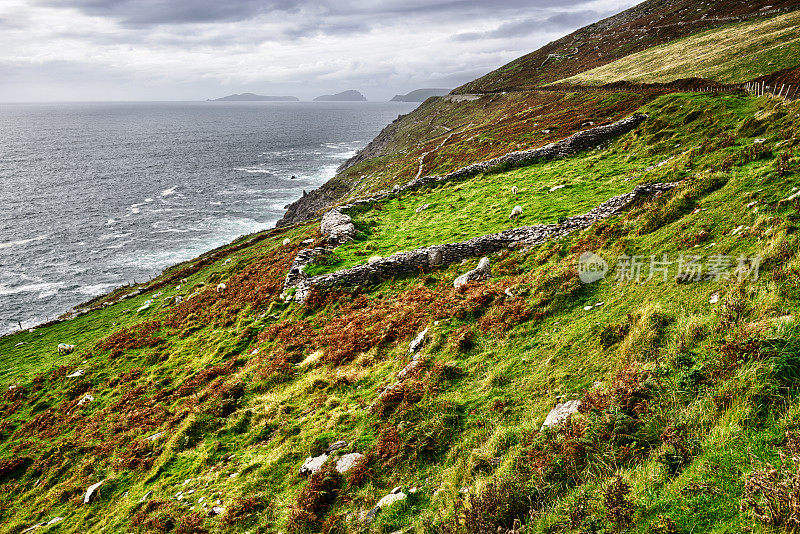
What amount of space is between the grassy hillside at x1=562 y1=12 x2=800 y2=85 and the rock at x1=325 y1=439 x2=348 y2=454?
2418 inches

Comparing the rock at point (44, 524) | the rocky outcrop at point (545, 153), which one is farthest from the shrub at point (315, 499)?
the rocky outcrop at point (545, 153)

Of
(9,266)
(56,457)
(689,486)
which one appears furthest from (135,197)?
(689,486)

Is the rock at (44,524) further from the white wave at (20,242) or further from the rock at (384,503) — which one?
the white wave at (20,242)

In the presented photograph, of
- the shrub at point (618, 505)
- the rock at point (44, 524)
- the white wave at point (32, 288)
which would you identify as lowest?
the white wave at point (32, 288)

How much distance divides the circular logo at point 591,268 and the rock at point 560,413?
6570 mm

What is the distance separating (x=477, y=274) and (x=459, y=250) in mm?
3646

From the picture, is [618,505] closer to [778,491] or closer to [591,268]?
[778,491]

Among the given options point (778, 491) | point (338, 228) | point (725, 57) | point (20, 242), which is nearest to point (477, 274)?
point (778, 491)

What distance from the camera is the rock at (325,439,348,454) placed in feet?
37.9

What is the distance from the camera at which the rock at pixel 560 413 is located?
835 centimetres

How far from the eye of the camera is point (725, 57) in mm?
61719

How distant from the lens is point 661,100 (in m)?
37.6

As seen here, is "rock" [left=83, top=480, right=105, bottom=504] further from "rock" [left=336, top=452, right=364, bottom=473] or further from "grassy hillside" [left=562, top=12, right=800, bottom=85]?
"grassy hillside" [left=562, top=12, right=800, bottom=85]

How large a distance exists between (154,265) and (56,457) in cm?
5255
